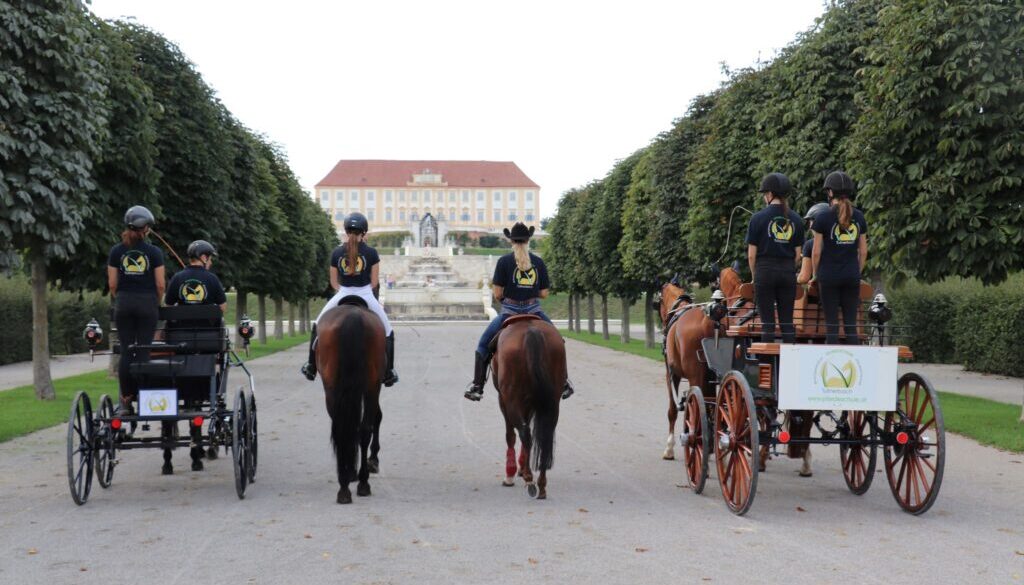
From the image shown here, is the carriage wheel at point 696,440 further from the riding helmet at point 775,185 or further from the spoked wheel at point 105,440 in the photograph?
the spoked wheel at point 105,440

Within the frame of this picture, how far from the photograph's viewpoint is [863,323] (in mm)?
9922

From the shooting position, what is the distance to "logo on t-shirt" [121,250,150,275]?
10.7 meters

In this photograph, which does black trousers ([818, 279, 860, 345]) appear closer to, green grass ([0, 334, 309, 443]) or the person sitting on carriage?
the person sitting on carriage

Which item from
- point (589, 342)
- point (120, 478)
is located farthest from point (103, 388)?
point (589, 342)

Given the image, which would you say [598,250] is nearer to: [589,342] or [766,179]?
[589,342]

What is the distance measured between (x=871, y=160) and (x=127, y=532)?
1203 cm

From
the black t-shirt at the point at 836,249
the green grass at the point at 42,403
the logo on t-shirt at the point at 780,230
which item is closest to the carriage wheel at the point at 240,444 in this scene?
the logo on t-shirt at the point at 780,230

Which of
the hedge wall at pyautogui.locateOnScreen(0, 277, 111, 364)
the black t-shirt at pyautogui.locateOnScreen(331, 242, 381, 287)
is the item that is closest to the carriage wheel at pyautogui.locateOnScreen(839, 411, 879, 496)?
the black t-shirt at pyautogui.locateOnScreen(331, 242, 381, 287)

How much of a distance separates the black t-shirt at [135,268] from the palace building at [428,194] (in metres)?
161

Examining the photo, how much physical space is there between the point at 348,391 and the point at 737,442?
3333mm

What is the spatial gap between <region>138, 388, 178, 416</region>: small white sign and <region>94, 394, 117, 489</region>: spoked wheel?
0.31 meters

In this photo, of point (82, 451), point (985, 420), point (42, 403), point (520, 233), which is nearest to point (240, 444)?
point (82, 451)

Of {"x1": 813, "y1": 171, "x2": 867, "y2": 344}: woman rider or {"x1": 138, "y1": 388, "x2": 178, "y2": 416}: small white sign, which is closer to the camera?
{"x1": 813, "y1": 171, "x2": 867, "y2": 344}: woman rider

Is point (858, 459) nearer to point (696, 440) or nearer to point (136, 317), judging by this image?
point (696, 440)
